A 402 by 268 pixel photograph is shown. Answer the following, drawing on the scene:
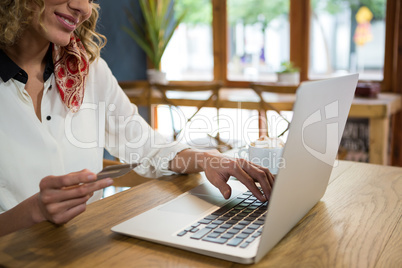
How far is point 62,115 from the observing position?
4.16 ft

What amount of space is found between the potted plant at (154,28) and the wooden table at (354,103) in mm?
486

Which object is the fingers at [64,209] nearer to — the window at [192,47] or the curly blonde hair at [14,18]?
the curly blonde hair at [14,18]

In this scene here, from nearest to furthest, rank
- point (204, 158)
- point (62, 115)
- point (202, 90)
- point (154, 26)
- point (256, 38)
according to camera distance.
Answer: point (204, 158) → point (62, 115) → point (202, 90) → point (256, 38) → point (154, 26)

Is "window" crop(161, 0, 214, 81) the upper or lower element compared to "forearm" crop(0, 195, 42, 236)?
upper

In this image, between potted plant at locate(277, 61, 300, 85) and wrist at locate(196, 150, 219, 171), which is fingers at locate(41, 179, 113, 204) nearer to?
wrist at locate(196, 150, 219, 171)

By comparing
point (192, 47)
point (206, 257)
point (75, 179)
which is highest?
point (192, 47)

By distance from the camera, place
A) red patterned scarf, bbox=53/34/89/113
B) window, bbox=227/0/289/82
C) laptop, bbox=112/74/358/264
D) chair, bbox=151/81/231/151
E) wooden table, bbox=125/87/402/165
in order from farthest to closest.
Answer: window, bbox=227/0/289/82, chair, bbox=151/81/231/151, wooden table, bbox=125/87/402/165, red patterned scarf, bbox=53/34/89/113, laptop, bbox=112/74/358/264

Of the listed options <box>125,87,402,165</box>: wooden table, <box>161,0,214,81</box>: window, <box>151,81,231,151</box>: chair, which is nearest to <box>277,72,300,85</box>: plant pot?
<box>125,87,402,165</box>: wooden table

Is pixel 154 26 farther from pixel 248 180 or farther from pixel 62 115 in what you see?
pixel 248 180

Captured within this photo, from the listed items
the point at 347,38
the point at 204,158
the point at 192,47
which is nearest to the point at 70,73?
the point at 204,158

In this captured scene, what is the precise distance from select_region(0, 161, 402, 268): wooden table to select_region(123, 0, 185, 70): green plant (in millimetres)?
3006

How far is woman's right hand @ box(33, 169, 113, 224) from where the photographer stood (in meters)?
0.72

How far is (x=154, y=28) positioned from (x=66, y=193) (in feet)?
10.8

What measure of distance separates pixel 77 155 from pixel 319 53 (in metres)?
2.65
